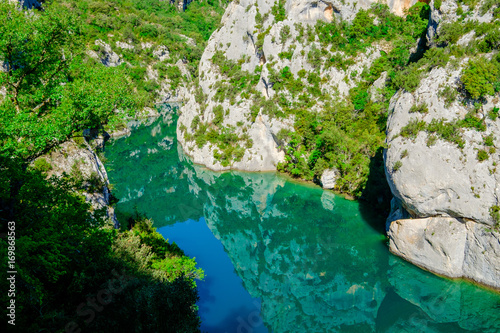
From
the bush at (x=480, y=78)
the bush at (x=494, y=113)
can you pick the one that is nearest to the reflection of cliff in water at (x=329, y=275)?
the bush at (x=494, y=113)

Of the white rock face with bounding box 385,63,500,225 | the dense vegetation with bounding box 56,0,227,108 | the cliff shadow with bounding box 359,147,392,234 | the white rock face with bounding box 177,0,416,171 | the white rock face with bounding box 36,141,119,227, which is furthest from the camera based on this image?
the dense vegetation with bounding box 56,0,227,108

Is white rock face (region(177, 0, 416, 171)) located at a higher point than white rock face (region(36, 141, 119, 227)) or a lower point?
higher

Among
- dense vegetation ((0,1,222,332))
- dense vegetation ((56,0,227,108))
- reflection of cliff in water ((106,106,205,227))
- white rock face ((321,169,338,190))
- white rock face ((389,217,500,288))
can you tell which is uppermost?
dense vegetation ((56,0,227,108))

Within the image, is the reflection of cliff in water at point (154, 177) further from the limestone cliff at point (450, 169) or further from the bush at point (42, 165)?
the limestone cliff at point (450, 169)

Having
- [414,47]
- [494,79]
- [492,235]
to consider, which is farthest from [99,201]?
[414,47]

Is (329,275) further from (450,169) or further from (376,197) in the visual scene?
(376,197)

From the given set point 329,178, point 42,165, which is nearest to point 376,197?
point 329,178

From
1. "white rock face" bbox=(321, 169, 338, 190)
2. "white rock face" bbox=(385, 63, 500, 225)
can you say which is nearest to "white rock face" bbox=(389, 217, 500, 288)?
"white rock face" bbox=(385, 63, 500, 225)

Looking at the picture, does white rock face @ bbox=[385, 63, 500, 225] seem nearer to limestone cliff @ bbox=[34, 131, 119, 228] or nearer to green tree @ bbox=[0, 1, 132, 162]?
green tree @ bbox=[0, 1, 132, 162]
